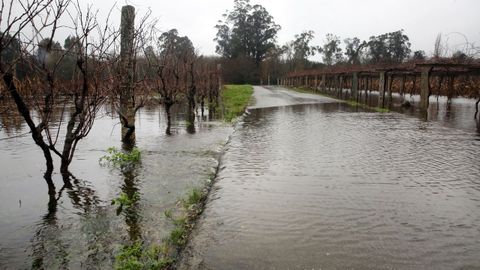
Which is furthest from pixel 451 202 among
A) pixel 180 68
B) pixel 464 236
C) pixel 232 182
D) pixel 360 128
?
pixel 180 68

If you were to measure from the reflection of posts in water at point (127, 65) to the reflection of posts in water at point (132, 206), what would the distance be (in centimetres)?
339

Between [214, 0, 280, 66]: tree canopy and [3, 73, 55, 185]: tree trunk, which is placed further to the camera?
[214, 0, 280, 66]: tree canopy

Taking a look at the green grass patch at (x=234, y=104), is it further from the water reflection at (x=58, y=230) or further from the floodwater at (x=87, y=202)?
the water reflection at (x=58, y=230)

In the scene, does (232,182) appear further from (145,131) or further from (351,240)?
(145,131)

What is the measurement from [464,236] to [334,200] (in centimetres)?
172

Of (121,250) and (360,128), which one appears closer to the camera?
(121,250)

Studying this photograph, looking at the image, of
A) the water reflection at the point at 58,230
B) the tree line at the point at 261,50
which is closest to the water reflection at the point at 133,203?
the water reflection at the point at 58,230

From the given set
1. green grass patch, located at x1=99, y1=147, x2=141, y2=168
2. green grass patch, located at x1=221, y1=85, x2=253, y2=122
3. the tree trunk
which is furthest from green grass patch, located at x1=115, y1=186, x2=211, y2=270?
green grass patch, located at x1=221, y1=85, x2=253, y2=122

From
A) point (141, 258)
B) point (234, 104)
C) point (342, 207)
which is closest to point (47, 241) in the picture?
point (141, 258)

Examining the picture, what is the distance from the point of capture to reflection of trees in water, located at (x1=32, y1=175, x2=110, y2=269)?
3967 mm

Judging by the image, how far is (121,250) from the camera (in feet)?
13.5

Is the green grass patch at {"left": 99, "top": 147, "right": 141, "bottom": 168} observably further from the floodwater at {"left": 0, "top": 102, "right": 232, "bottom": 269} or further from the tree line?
the tree line

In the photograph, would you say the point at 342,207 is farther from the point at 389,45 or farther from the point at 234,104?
the point at 389,45

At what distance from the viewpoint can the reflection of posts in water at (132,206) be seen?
4.66 m
